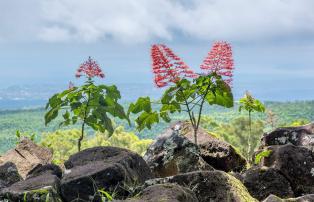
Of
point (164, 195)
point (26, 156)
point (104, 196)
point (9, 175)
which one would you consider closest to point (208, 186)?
point (104, 196)

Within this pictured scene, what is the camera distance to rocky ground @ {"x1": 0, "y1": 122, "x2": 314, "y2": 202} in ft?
25.6

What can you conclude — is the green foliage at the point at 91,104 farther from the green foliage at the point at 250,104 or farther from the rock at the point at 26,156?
the green foliage at the point at 250,104

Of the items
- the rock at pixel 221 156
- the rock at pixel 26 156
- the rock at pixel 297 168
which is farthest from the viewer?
the rock at pixel 26 156

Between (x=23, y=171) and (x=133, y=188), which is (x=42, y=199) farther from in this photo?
(x=23, y=171)

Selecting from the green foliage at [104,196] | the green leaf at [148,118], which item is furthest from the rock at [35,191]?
the green leaf at [148,118]

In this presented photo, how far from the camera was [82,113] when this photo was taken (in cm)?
1291

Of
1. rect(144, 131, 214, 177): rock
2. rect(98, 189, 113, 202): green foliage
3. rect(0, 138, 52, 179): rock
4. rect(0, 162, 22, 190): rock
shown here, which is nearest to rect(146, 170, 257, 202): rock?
rect(98, 189, 113, 202): green foliage

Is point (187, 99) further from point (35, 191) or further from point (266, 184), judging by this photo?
point (35, 191)

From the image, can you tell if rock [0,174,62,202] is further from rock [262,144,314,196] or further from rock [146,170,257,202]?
rock [262,144,314,196]

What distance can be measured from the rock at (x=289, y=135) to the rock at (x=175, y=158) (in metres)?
3.19

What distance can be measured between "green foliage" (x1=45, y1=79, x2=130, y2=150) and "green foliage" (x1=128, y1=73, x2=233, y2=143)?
0.51 metres

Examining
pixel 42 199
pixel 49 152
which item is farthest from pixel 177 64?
pixel 49 152

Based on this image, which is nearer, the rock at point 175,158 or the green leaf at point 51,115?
the rock at point 175,158

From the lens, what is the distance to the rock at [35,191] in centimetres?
779
